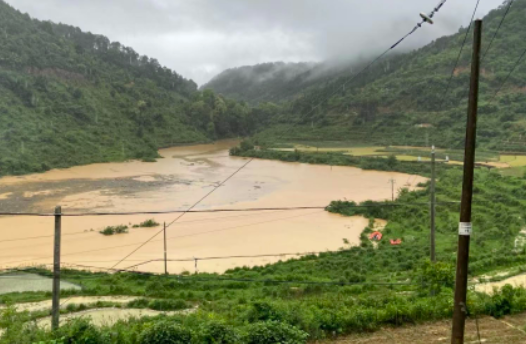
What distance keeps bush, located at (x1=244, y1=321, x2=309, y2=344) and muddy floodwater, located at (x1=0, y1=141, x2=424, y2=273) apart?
805cm

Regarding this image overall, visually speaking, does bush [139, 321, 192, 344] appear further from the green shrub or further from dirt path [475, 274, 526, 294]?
dirt path [475, 274, 526, 294]

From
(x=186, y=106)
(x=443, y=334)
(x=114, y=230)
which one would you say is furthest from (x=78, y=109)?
(x=443, y=334)

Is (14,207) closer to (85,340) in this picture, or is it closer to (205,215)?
(205,215)

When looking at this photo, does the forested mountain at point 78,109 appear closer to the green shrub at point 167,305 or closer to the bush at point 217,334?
Answer: the green shrub at point 167,305

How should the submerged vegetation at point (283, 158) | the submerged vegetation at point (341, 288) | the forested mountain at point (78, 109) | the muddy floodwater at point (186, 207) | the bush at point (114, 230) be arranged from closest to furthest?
the submerged vegetation at point (341, 288) → the submerged vegetation at point (283, 158) → the muddy floodwater at point (186, 207) → the bush at point (114, 230) → the forested mountain at point (78, 109)

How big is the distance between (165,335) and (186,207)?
1592cm

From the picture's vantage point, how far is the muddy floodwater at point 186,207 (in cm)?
1451

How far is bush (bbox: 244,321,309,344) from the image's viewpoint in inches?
198

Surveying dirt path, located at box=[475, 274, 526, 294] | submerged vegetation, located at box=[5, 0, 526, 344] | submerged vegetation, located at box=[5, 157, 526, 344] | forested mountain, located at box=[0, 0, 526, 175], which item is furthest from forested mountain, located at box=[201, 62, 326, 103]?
dirt path, located at box=[475, 274, 526, 294]

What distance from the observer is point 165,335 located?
5.03 metres

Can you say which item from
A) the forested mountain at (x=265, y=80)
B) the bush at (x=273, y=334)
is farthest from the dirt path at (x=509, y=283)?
the forested mountain at (x=265, y=80)

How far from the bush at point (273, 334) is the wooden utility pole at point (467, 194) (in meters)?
1.88

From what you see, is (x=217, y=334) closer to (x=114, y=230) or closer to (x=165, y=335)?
(x=165, y=335)

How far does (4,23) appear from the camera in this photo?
146 feet
